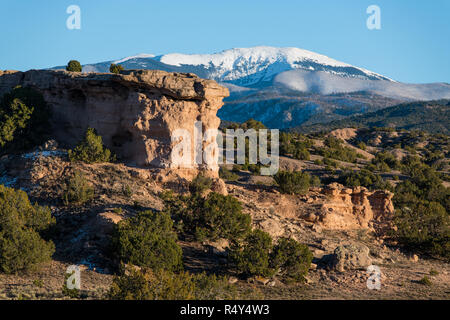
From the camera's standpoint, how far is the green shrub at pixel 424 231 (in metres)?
18.7

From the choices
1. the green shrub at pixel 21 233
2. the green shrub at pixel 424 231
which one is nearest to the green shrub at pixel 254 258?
the green shrub at pixel 21 233

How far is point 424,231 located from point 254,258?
31.5ft

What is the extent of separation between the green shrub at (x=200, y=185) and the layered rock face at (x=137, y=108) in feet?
3.01

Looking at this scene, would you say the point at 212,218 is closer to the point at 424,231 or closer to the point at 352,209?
the point at 352,209

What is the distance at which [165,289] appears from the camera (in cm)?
969

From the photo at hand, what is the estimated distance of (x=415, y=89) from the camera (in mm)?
174250

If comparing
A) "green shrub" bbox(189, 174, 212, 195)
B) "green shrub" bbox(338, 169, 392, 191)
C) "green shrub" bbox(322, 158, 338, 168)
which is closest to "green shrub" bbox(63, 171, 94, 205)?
"green shrub" bbox(189, 174, 212, 195)

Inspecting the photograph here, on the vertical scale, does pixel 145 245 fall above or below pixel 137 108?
below

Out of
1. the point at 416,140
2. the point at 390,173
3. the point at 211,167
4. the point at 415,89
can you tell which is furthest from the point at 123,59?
the point at 211,167

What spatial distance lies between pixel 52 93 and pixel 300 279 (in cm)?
1349

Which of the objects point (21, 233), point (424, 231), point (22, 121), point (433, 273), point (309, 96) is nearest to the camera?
point (21, 233)

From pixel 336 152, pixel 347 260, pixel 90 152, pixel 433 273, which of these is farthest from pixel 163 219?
pixel 336 152

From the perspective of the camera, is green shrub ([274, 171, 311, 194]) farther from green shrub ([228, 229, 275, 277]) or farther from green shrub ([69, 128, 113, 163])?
green shrub ([69, 128, 113, 163])
